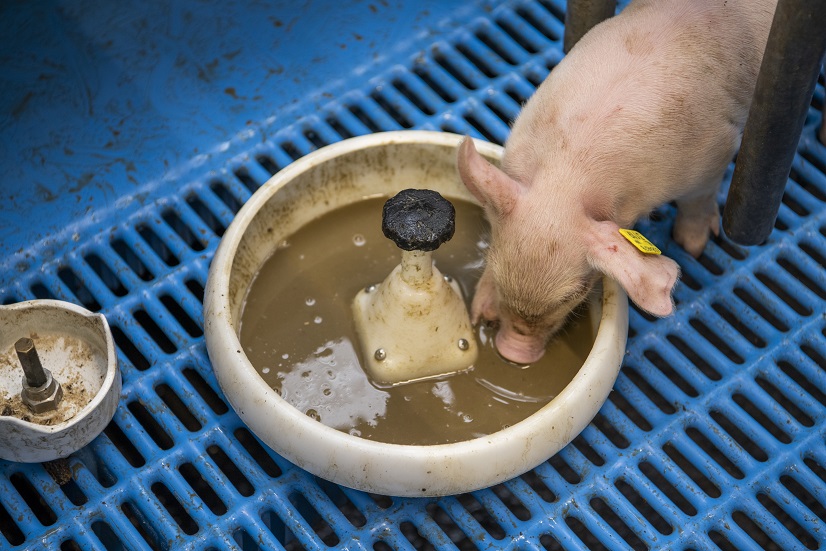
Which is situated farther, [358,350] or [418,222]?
[358,350]

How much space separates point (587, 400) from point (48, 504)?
4.34ft


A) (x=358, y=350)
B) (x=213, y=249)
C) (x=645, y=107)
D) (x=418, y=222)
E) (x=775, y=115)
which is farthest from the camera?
(x=213, y=249)

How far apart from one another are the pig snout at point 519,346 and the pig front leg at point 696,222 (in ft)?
2.01

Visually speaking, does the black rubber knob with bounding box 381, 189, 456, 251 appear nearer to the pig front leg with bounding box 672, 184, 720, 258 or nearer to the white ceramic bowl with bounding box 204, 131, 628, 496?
the white ceramic bowl with bounding box 204, 131, 628, 496

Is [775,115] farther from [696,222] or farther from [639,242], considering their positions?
[696,222]

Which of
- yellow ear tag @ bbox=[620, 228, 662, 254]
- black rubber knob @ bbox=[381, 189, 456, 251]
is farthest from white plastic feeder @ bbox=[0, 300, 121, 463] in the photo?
yellow ear tag @ bbox=[620, 228, 662, 254]

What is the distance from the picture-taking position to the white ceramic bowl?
2393 mm

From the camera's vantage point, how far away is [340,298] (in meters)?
2.89

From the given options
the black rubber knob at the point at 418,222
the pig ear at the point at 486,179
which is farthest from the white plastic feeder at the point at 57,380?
the pig ear at the point at 486,179

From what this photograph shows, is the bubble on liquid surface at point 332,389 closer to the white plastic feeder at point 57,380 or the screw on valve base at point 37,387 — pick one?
the white plastic feeder at point 57,380

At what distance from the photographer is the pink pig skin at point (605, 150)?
8.30 ft

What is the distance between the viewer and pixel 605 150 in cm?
262

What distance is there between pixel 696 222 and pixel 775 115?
80 cm

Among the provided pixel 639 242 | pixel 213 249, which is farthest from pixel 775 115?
pixel 213 249
